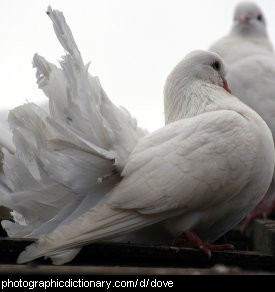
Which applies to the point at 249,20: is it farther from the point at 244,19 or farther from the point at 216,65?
the point at 216,65

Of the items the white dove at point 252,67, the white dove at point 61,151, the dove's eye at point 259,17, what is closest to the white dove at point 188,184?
the white dove at point 61,151

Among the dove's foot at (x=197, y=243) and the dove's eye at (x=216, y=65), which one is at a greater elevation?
the dove's eye at (x=216, y=65)

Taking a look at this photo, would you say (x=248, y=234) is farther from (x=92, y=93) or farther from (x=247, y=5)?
(x=247, y=5)

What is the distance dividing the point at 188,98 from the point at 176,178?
3.15ft

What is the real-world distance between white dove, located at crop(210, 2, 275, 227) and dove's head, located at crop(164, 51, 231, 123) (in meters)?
1.70

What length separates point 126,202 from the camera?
330cm

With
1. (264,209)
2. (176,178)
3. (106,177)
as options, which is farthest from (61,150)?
(264,209)

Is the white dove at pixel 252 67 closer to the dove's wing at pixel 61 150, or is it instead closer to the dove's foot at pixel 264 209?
the dove's foot at pixel 264 209

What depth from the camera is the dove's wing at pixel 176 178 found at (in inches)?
127

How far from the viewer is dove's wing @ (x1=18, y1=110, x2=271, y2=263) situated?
3232 mm

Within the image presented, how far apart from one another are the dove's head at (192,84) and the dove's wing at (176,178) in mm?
507

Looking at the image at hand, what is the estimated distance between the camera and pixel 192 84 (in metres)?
4.30

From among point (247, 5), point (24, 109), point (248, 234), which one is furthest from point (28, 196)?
point (247, 5)

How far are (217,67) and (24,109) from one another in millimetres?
1500
